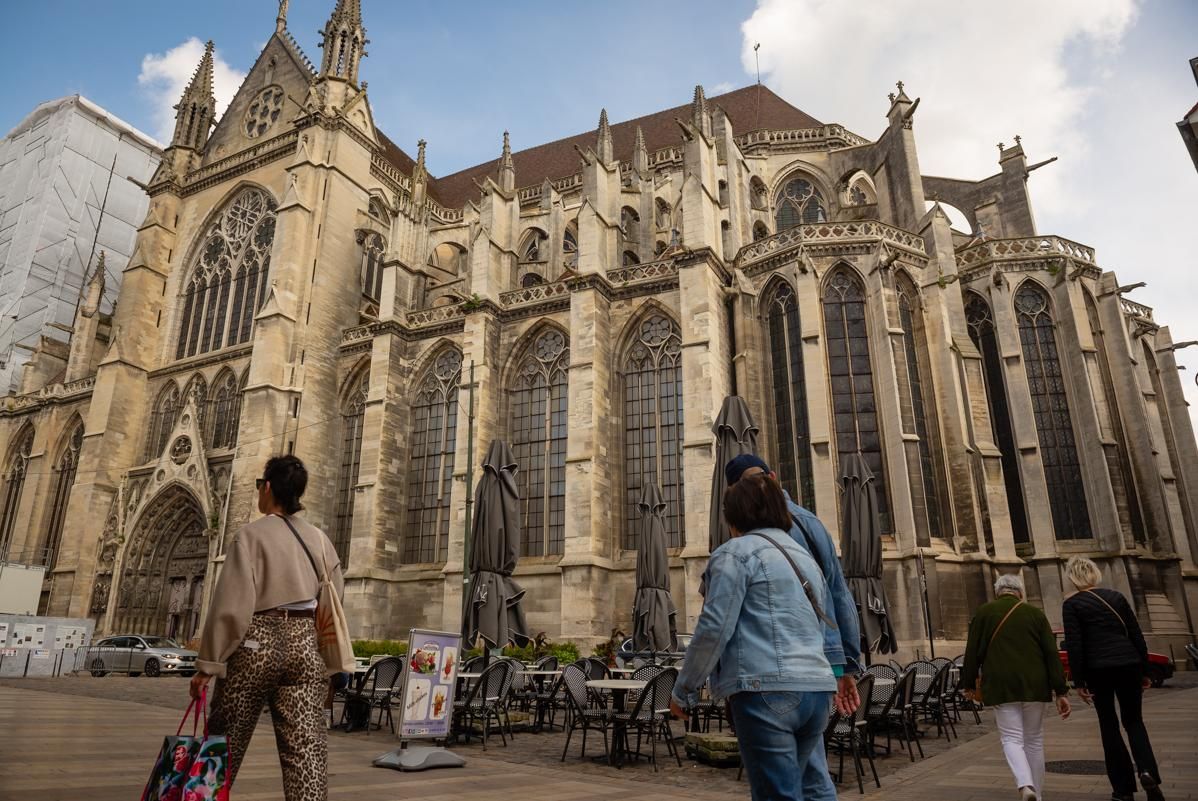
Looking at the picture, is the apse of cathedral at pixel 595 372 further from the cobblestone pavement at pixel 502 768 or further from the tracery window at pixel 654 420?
the cobblestone pavement at pixel 502 768

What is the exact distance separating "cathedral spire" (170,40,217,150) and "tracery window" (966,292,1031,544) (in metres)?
→ 30.3

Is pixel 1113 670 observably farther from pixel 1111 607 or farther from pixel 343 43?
pixel 343 43

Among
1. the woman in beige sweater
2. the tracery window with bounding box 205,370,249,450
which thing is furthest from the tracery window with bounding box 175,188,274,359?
the woman in beige sweater

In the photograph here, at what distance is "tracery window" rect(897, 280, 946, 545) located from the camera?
17344 millimetres

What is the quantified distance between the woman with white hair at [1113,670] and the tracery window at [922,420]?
12360 millimetres

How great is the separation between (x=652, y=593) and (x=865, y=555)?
3667 millimetres

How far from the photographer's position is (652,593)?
1328cm

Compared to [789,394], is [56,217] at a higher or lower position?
higher

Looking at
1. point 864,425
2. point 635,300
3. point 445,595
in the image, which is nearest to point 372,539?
point 445,595

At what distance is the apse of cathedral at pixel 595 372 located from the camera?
1847 cm

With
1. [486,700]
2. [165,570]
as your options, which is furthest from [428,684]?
[165,570]

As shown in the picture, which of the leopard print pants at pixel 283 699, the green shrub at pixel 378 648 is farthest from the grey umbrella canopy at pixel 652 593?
A: the leopard print pants at pixel 283 699

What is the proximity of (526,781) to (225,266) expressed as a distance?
2746 cm

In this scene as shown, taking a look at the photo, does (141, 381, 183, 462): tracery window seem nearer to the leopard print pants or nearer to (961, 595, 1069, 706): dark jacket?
the leopard print pants
